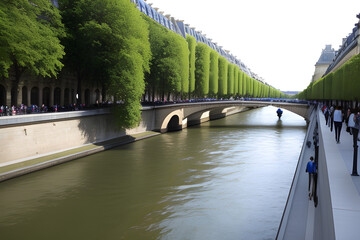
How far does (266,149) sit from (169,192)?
17614mm

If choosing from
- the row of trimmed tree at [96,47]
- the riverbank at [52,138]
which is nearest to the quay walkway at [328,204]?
the riverbank at [52,138]

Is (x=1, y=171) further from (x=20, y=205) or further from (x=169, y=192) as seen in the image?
(x=169, y=192)

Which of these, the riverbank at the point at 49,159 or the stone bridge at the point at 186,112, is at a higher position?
the stone bridge at the point at 186,112

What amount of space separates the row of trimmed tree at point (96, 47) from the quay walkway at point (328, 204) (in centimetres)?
1905

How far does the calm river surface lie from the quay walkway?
1598 mm

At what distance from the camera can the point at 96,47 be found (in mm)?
36188

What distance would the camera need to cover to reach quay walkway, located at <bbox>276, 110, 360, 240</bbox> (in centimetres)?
644

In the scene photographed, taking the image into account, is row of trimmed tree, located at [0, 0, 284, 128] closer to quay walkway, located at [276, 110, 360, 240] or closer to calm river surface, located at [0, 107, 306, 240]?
calm river surface, located at [0, 107, 306, 240]

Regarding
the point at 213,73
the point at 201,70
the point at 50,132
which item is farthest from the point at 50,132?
the point at 213,73

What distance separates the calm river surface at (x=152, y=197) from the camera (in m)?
15.3

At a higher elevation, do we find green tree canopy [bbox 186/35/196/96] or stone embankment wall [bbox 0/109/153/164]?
green tree canopy [bbox 186/35/196/96]

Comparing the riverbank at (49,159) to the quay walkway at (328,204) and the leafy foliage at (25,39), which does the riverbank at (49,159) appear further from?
the quay walkway at (328,204)

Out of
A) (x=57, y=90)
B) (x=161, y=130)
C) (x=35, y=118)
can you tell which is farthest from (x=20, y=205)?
(x=161, y=130)

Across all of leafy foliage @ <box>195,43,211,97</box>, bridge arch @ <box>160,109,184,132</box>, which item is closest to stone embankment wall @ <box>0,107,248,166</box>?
bridge arch @ <box>160,109,184,132</box>
